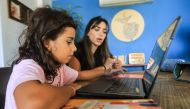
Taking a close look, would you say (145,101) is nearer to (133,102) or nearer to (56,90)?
(133,102)

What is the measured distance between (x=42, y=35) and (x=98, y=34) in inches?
41.2

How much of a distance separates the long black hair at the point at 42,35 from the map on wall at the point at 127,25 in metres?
2.60

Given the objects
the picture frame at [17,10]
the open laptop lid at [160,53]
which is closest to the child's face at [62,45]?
the open laptop lid at [160,53]

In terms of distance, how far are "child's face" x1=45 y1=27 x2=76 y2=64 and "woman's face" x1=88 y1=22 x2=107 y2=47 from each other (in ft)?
3.25

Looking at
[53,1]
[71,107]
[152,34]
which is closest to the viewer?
[71,107]

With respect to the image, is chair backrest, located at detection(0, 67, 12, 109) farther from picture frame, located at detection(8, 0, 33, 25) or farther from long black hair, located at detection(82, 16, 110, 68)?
picture frame, located at detection(8, 0, 33, 25)

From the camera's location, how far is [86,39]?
1736 mm

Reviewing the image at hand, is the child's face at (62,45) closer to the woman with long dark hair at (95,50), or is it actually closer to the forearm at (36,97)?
the forearm at (36,97)

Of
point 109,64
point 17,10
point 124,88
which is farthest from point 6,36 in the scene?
point 124,88

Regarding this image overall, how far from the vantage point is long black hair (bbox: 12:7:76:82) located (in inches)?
27.5

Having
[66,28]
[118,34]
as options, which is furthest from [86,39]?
[118,34]

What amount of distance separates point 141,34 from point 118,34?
1.15ft

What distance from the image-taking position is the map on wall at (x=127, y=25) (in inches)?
127

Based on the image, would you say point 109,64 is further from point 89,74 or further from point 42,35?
point 42,35
